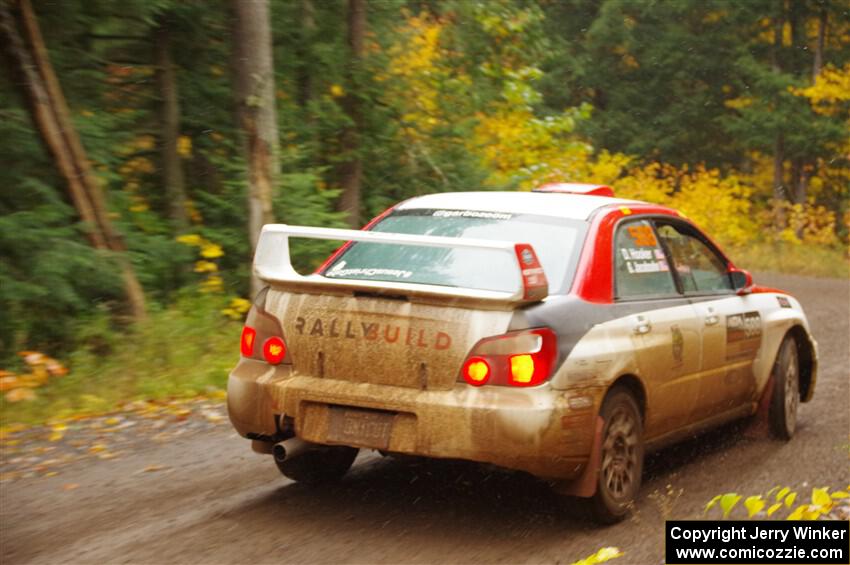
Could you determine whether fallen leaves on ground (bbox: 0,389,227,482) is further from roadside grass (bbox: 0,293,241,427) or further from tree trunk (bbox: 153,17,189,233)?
tree trunk (bbox: 153,17,189,233)

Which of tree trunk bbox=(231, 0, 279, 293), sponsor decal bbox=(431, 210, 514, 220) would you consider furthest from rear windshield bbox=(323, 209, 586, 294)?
tree trunk bbox=(231, 0, 279, 293)

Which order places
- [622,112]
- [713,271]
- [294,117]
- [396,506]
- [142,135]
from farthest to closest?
[622,112]
[294,117]
[142,135]
[713,271]
[396,506]

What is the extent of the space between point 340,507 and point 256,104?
695 cm

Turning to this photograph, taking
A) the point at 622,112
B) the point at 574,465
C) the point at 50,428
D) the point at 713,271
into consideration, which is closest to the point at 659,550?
the point at 574,465

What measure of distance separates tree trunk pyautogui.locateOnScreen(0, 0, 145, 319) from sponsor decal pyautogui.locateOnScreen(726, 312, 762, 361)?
5799 mm

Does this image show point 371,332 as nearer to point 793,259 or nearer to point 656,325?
point 656,325

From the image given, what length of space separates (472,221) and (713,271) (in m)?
1.99

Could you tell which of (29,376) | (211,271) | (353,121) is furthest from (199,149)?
(29,376)

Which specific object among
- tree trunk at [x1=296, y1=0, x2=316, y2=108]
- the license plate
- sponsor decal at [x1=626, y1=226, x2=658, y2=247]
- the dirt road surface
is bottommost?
the dirt road surface

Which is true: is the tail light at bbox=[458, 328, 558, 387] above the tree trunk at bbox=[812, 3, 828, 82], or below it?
below

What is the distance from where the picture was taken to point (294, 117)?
14742mm

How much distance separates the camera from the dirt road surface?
5348 millimetres

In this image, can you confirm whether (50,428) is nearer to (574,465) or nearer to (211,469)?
(211,469)

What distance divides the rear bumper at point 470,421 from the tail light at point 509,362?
48 millimetres
